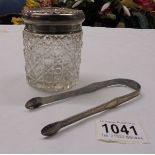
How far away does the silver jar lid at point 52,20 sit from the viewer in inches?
16.2

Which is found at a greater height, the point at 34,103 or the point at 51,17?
the point at 51,17

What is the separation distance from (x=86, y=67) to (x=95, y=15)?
0.79 meters

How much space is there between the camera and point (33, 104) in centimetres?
42

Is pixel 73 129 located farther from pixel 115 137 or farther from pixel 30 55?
pixel 30 55

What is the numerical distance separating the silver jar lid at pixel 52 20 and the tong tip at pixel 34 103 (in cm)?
9

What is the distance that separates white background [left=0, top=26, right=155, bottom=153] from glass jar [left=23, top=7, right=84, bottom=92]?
0.9 inches

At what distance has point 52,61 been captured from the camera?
1.56ft

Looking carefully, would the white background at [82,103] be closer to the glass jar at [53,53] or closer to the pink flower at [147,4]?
the glass jar at [53,53]

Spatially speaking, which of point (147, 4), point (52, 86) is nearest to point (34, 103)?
point (52, 86)

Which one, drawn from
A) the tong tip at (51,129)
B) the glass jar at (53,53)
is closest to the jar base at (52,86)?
the glass jar at (53,53)

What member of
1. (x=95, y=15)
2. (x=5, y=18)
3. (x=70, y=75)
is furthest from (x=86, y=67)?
(x=5, y=18)

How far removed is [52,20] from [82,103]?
0.39 feet

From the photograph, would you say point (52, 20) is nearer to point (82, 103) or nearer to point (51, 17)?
point (51, 17)

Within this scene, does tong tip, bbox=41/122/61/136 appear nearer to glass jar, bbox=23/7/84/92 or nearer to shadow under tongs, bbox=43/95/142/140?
shadow under tongs, bbox=43/95/142/140
